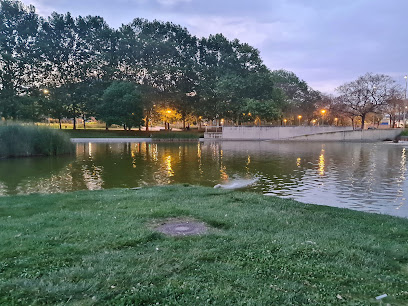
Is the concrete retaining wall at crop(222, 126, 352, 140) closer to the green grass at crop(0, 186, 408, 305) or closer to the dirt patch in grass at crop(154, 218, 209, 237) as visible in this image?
the green grass at crop(0, 186, 408, 305)

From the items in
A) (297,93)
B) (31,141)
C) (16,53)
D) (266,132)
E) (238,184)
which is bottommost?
(238,184)

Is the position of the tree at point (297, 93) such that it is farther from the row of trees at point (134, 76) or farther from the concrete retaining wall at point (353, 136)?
the concrete retaining wall at point (353, 136)

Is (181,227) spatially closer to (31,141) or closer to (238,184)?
(238,184)

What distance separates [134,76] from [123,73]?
82.9 inches

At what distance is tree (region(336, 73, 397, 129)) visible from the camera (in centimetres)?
6000

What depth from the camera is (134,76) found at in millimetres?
64000

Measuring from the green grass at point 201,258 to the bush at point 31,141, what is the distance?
67.3 ft

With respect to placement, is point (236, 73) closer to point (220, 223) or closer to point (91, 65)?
point (91, 65)

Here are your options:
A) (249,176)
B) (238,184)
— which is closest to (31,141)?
(249,176)

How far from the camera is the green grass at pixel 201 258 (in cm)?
389

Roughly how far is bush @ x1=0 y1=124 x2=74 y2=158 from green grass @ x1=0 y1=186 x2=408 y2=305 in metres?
20.5

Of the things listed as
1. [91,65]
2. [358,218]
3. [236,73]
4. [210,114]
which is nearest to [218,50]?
[236,73]

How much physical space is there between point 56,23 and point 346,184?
189ft

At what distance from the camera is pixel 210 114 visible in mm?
63031
